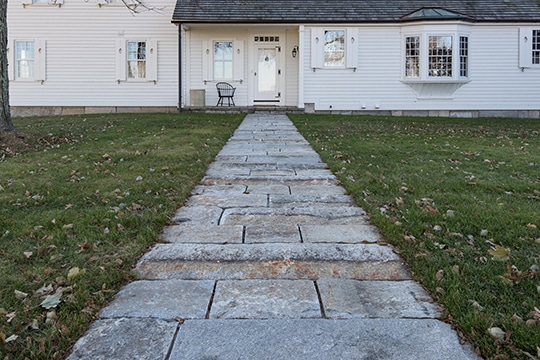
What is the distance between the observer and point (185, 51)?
55.2 feet

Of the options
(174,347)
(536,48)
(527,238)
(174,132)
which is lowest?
(174,347)

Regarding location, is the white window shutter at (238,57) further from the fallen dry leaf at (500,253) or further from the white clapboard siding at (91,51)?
the fallen dry leaf at (500,253)

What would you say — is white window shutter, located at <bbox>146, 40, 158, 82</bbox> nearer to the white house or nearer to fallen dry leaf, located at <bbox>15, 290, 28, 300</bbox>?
the white house

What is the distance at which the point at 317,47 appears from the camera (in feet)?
52.6

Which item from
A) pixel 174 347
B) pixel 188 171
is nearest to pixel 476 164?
pixel 188 171

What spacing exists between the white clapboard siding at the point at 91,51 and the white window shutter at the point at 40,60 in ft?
0.37

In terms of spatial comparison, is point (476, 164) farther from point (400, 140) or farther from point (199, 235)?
point (199, 235)

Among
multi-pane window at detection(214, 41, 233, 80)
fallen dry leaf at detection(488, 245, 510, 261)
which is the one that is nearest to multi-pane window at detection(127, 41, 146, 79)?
multi-pane window at detection(214, 41, 233, 80)

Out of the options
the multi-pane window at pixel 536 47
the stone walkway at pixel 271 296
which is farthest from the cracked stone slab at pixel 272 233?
the multi-pane window at pixel 536 47

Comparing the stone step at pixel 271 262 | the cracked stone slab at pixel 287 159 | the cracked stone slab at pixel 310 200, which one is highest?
the cracked stone slab at pixel 287 159

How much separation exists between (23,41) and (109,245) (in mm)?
16656

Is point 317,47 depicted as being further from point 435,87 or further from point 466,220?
point 466,220

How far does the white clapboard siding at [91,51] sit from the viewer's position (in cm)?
1672

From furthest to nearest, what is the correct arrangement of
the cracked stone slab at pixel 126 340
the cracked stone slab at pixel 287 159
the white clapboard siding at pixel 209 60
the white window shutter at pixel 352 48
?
1. the white clapboard siding at pixel 209 60
2. the white window shutter at pixel 352 48
3. the cracked stone slab at pixel 287 159
4. the cracked stone slab at pixel 126 340
